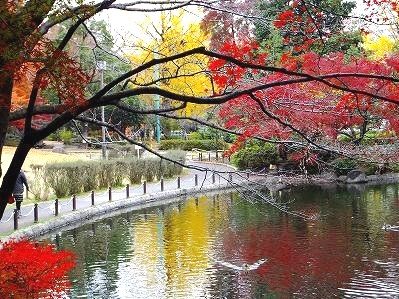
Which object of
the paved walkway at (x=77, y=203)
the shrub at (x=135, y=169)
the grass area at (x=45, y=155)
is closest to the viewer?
the paved walkway at (x=77, y=203)

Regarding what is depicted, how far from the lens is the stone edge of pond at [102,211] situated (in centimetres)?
1425

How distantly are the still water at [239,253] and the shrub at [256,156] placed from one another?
9.93m

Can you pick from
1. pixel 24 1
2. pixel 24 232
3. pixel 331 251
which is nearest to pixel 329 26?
pixel 24 1

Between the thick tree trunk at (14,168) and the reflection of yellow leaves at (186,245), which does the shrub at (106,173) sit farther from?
the thick tree trunk at (14,168)

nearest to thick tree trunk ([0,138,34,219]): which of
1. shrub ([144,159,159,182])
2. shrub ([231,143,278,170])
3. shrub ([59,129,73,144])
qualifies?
shrub ([144,159,159,182])

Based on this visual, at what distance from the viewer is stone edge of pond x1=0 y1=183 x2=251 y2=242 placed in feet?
46.7

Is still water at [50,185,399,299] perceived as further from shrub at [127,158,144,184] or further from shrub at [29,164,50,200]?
shrub at [127,158,144,184]

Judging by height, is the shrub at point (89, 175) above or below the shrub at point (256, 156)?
below

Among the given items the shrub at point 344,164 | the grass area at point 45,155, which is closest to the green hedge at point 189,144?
the grass area at point 45,155

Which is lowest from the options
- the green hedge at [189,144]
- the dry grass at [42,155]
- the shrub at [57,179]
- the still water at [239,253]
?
the still water at [239,253]

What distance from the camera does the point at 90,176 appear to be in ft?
75.7

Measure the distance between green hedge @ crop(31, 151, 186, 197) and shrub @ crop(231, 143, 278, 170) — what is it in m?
3.36

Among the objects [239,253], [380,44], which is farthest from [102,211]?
[380,44]

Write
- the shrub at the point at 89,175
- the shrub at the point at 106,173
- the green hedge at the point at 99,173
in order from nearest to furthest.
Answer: the green hedge at the point at 99,173, the shrub at the point at 89,175, the shrub at the point at 106,173
